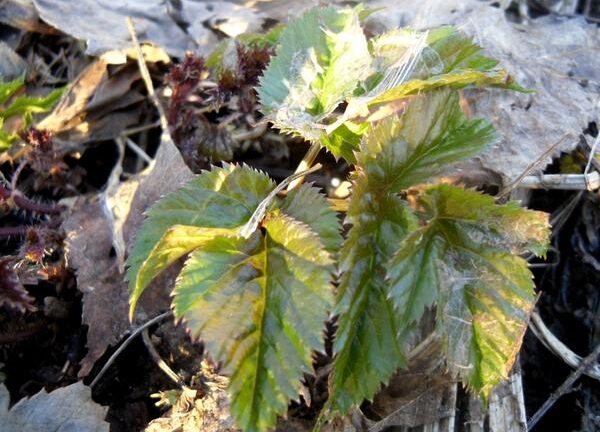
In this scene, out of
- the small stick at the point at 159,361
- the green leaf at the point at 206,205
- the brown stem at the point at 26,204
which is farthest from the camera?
the brown stem at the point at 26,204

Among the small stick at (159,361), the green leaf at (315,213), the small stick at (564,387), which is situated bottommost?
the small stick at (159,361)

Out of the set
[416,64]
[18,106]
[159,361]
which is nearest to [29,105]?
[18,106]

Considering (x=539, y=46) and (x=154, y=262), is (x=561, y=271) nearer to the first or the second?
(x=539, y=46)

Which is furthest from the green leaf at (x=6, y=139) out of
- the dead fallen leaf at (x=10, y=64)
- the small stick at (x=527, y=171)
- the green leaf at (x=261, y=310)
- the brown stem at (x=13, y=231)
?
the small stick at (x=527, y=171)

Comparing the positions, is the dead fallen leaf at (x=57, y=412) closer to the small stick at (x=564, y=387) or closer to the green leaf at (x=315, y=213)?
→ the green leaf at (x=315, y=213)

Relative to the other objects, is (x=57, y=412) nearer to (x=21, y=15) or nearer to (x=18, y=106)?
(x=18, y=106)

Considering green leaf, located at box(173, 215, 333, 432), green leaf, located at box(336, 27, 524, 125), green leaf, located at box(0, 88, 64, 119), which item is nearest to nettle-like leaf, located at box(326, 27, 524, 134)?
green leaf, located at box(336, 27, 524, 125)
